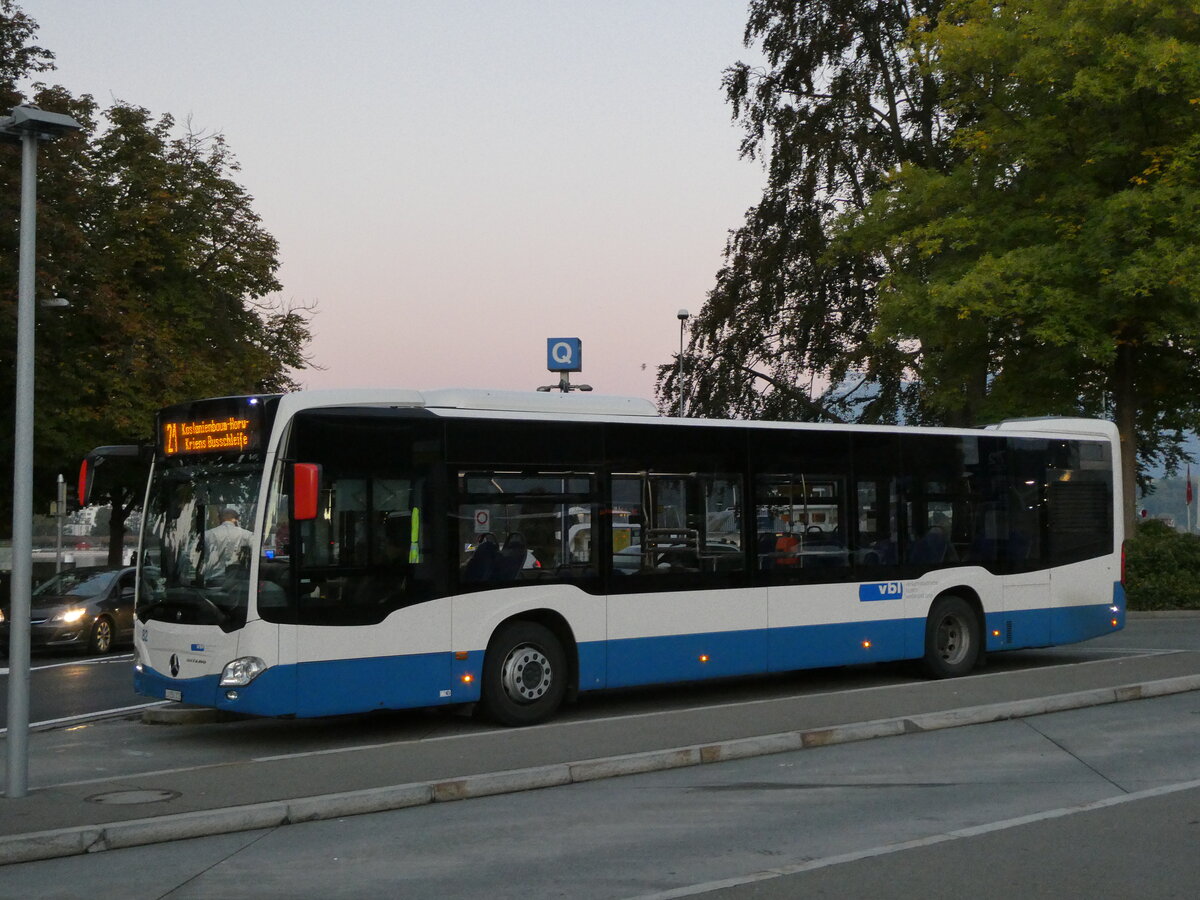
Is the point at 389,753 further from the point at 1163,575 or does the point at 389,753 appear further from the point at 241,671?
the point at 1163,575

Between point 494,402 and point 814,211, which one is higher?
point 814,211

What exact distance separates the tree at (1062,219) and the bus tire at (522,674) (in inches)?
622

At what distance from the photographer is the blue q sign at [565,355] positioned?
2070cm

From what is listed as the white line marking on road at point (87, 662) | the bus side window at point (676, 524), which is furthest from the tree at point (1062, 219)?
the white line marking on road at point (87, 662)

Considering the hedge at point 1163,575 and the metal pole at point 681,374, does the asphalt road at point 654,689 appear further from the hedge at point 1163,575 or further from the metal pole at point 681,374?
the metal pole at point 681,374

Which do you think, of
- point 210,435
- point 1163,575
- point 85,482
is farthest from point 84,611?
point 1163,575

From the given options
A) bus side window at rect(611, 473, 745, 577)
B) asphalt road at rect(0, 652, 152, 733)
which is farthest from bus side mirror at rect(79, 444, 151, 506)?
bus side window at rect(611, 473, 745, 577)

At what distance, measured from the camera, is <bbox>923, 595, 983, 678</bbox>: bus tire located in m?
15.8

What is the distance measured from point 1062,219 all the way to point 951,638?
13.4m

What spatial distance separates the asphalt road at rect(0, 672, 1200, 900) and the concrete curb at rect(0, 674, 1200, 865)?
0.10 meters

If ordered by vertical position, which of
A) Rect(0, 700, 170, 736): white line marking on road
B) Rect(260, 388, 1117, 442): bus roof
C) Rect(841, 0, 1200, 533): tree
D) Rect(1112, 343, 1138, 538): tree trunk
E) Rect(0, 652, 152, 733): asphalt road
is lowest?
Rect(0, 652, 152, 733): asphalt road

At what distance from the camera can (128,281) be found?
1446 inches

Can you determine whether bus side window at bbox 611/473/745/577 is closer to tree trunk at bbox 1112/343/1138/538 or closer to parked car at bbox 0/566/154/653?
parked car at bbox 0/566/154/653

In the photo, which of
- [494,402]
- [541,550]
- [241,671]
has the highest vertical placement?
[494,402]
